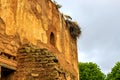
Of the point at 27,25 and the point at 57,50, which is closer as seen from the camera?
the point at 27,25

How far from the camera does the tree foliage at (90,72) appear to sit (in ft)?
93.7

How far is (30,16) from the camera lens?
1063 centimetres

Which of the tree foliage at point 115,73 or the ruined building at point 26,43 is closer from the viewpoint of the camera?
the ruined building at point 26,43

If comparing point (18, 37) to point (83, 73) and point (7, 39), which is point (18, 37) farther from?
point (83, 73)

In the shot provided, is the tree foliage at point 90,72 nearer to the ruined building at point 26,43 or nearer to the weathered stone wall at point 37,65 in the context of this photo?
the ruined building at point 26,43

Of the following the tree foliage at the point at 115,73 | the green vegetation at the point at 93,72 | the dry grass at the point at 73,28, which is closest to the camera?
the dry grass at the point at 73,28

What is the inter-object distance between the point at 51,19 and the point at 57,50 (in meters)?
1.33

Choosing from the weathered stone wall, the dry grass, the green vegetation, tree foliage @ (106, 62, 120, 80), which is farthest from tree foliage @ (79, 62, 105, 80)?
the weathered stone wall

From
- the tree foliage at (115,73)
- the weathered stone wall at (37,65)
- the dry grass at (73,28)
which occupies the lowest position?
the weathered stone wall at (37,65)

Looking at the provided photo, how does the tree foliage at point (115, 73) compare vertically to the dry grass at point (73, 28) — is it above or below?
above

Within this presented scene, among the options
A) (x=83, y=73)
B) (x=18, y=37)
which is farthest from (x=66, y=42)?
(x=83, y=73)

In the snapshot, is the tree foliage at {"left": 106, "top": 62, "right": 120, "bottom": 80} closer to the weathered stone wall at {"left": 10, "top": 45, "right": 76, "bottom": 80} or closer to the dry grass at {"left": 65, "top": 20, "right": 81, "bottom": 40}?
the dry grass at {"left": 65, "top": 20, "right": 81, "bottom": 40}

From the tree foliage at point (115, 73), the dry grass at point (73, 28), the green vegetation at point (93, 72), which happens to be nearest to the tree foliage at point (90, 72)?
the green vegetation at point (93, 72)

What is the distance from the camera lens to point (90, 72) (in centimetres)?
2891
